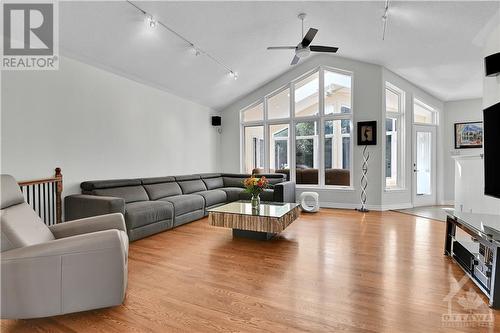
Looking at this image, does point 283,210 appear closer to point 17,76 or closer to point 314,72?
point 17,76

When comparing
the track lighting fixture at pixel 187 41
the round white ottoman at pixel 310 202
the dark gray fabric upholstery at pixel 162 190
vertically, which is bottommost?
the round white ottoman at pixel 310 202

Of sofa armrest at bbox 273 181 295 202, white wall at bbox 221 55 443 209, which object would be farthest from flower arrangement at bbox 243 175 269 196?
white wall at bbox 221 55 443 209

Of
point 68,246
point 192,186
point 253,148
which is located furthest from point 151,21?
point 253,148

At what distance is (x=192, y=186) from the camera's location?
5.58 m

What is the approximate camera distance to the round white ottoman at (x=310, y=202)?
5498 mm

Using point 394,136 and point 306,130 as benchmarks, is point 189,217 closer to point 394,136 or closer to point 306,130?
point 306,130

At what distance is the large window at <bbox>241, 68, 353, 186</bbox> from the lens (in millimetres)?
6188

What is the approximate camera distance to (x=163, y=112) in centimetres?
539

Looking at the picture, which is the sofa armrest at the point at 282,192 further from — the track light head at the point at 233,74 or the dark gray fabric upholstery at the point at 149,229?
the track light head at the point at 233,74

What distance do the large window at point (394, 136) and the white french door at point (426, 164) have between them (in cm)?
57

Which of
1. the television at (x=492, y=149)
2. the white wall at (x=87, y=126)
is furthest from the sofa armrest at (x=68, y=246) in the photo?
the television at (x=492, y=149)

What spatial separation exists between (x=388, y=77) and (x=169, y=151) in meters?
5.25

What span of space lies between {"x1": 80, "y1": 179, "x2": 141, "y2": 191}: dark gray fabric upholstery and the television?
4810mm

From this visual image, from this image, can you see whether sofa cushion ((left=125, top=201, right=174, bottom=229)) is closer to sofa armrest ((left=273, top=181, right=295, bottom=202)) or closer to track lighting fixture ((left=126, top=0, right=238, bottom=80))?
sofa armrest ((left=273, top=181, right=295, bottom=202))
